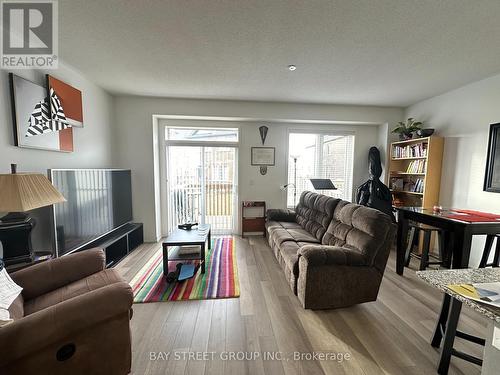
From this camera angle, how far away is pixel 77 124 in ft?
8.73

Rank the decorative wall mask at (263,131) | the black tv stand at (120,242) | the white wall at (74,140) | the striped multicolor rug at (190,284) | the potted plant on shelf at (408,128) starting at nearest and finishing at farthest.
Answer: the white wall at (74,140) < the striped multicolor rug at (190,284) < the black tv stand at (120,242) < the potted plant on shelf at (408,128) < the decorative wall mask at (263,131)

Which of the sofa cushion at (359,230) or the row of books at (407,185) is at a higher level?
the row of books at (407,185)

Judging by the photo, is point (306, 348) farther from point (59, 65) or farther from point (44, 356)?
point (59, 65)

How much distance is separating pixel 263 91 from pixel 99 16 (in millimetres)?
2134

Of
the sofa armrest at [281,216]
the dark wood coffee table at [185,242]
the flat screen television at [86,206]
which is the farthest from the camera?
the sofa armrest at [281,216]

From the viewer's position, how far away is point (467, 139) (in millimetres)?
2990

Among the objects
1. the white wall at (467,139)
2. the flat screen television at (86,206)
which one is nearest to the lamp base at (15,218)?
the flat screen television at (86,206)

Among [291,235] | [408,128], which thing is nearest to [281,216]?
[291,235]

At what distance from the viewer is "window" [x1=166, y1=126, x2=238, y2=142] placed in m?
4.04

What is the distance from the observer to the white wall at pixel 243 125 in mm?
3631

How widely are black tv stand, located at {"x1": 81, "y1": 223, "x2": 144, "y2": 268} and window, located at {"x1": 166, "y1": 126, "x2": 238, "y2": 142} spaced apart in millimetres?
1766

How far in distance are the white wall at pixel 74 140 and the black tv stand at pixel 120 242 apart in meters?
0.63

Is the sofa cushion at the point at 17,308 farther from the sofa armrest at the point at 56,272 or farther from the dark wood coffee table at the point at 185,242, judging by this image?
the dark wood coffee table at the point at 185,242

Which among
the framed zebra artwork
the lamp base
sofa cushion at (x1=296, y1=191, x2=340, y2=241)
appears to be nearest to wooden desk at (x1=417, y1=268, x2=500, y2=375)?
sofa cushion at (x1=296, y1=191, x2=340, y2=241)
